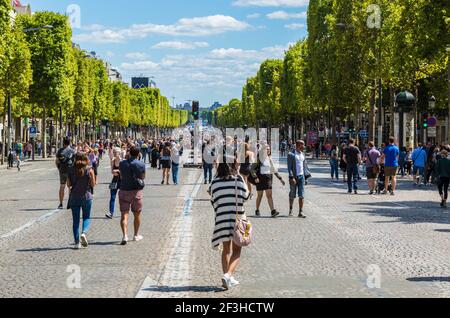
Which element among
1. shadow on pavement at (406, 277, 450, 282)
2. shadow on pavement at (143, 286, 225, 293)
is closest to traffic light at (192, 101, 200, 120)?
shadow on pavement at (406, 277, 450, 282)

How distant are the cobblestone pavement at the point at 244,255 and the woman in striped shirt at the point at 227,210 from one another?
1.10 ft

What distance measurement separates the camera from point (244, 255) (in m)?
13.2

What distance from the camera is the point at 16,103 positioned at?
69812 mm

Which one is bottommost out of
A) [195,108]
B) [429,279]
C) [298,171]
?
[429,279]

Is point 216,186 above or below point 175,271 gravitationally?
above

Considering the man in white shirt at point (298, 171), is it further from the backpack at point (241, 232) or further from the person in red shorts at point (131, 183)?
the backpack at point (241, 232)

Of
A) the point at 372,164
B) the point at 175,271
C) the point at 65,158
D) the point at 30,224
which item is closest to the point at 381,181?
the point at 372,164

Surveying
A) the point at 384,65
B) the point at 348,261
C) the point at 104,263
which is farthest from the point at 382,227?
the point at 384,65

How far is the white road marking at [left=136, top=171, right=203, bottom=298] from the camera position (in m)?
9.83

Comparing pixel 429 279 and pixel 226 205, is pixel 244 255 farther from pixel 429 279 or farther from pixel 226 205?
pixel 429 279

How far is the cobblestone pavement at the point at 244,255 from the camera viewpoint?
10164 millimetres

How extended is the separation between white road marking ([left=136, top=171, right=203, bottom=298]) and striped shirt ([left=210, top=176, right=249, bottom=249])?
30.7 inches

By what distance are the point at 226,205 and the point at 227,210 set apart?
0.22 ft
